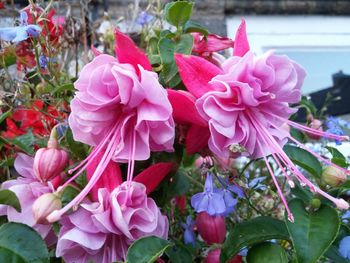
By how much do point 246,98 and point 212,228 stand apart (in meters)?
0.21

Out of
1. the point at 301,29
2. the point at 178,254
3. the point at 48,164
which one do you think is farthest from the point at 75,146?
the point at 301,29

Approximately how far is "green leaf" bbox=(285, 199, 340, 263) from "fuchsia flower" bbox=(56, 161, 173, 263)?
0.46 feet

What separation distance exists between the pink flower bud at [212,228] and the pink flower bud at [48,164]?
198mm

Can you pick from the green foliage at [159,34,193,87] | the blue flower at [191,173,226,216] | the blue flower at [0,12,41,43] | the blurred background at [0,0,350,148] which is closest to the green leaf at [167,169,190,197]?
the blue flower at [191,173,226,216]

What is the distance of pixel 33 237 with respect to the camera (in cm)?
53

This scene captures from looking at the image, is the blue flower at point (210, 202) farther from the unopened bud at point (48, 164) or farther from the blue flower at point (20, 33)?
the blue flower at point (20, 33)

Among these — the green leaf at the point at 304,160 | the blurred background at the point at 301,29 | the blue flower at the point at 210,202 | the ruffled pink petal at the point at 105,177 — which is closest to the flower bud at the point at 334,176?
the green leaf at the point at 304,160

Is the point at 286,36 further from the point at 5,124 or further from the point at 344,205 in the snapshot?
the point at 344,205

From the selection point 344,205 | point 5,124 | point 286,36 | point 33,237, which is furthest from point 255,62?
point 286,36

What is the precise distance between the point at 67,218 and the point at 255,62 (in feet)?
0.81

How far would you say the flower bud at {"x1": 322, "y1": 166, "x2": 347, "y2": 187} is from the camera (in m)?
0.59

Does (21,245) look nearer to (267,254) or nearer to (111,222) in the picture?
(111,222)

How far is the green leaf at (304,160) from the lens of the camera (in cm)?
61

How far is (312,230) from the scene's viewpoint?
551 millimetres
